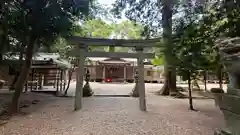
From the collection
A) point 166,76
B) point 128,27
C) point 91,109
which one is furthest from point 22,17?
point 128,27

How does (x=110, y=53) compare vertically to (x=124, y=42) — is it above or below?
below

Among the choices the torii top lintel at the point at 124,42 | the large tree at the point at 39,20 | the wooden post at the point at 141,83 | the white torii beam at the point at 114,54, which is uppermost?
the large tree at the point at 39,20

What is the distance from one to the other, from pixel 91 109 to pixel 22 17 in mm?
4105

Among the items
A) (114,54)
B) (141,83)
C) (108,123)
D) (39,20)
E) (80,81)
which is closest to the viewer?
(108,123)

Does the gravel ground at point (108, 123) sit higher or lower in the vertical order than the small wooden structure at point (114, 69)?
lower

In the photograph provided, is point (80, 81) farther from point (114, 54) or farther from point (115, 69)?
point (115, 69)

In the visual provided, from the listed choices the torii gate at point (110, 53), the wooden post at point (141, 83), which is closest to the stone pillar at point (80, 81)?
the torii gate at point (110, 53)

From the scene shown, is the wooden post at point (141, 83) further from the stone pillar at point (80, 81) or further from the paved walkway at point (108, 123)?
the stone pillar at point (80, 81)

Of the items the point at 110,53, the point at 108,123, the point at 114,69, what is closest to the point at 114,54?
A: the point at 110,53

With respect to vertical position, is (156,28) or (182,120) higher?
(156,28)

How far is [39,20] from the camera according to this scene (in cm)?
726

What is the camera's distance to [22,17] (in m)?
7.13

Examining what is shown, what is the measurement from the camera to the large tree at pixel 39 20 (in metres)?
7.00

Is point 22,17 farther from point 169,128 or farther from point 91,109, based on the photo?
point 169,128
